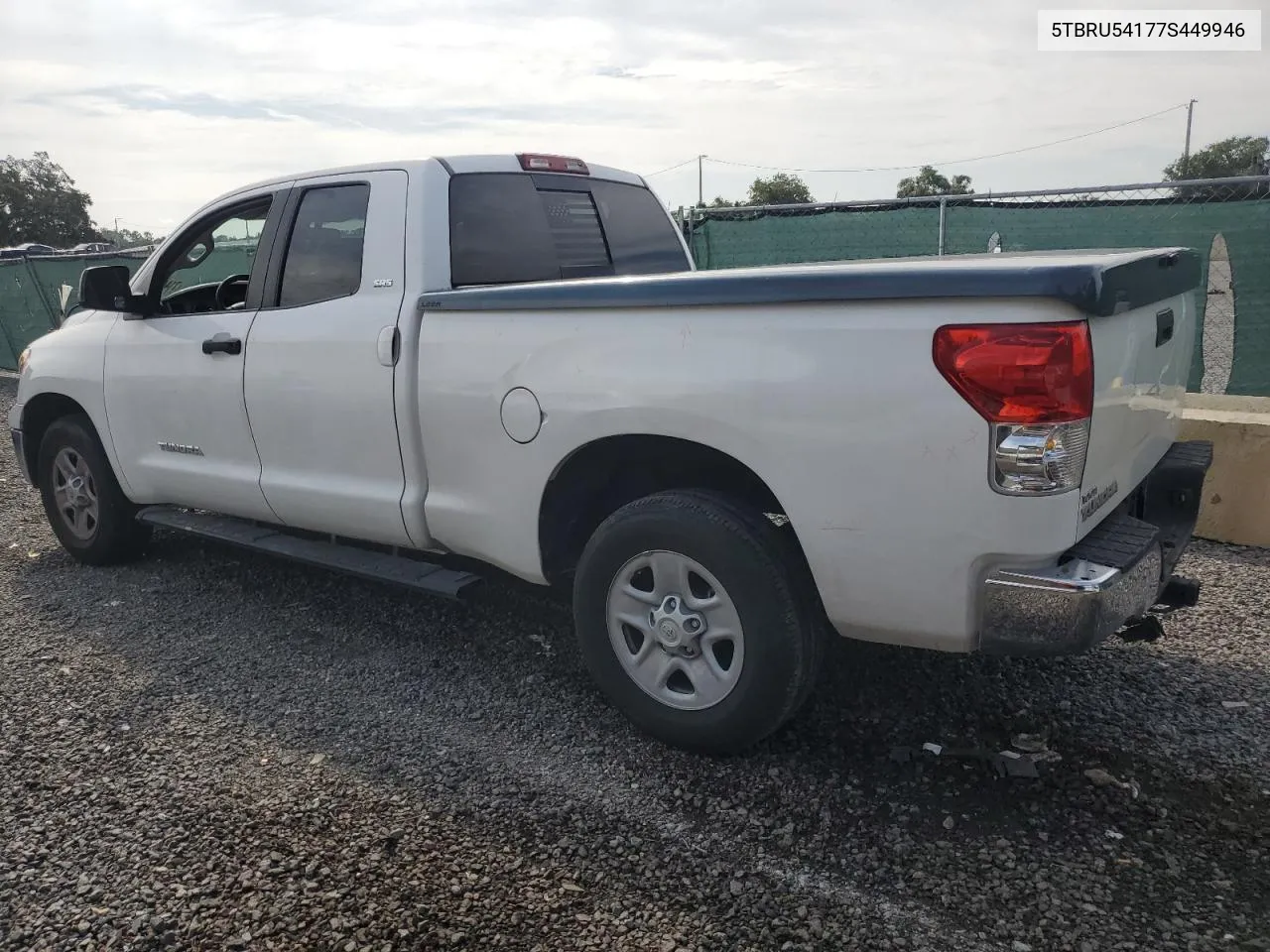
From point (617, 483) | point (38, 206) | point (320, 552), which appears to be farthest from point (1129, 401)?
point (38, 206)

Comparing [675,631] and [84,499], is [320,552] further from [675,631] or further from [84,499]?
[84,499]

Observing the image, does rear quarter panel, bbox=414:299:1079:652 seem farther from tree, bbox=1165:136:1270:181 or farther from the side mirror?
tree, bbox=1165:136:1270:181

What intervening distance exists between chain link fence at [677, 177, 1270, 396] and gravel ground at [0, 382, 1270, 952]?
3794mm

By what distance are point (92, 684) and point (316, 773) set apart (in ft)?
4.39

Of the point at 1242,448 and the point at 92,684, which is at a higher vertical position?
the point at 1242,448

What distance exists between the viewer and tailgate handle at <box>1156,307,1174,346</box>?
303cm

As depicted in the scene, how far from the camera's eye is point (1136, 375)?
2865 millimetres

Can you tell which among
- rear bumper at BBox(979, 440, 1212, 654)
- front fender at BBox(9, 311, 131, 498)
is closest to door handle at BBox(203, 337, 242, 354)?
front fender at BBox(9, 311, 131, 498)

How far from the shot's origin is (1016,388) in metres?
2.42

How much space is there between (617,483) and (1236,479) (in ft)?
11.4

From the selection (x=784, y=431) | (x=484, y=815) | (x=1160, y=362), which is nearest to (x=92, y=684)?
(x=484, y=815)

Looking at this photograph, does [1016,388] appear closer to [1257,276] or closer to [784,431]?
[784,431]

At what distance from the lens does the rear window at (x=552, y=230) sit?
3.99m

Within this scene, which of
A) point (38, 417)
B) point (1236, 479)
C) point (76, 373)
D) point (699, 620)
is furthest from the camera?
point (38, 417)
